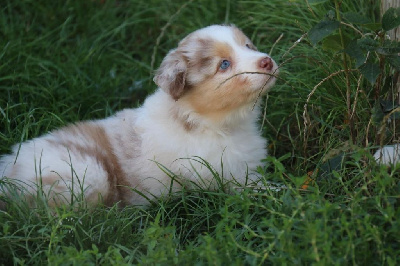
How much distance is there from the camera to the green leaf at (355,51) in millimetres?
3852

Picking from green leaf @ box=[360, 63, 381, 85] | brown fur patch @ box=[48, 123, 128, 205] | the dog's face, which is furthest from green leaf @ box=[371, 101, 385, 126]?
brown fur patch @ box=[48, 123, 128, 205]

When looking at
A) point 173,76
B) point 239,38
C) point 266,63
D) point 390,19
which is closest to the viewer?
point 390,19

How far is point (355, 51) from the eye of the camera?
12.8ft

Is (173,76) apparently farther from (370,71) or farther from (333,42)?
(370,71)

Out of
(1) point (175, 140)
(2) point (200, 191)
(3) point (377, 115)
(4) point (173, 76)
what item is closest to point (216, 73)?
(4) point (173, 76)

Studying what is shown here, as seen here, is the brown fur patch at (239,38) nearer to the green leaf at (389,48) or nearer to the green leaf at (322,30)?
the green leaf at (322,30)

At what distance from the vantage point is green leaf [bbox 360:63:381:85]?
3870 mm

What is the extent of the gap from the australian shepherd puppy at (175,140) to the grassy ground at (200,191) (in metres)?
0.19

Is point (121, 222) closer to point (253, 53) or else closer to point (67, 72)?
point (253, 53)

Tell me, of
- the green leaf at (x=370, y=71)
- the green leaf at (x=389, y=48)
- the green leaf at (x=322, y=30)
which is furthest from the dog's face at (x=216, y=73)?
the green leaf at (x=389, y=48)

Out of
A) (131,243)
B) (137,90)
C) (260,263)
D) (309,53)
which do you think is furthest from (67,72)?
(260,263)

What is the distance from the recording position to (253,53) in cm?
434

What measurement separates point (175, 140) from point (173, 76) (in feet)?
1.39

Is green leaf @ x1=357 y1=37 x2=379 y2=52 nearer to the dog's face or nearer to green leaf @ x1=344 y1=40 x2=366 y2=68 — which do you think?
green leaf @ x1=344 y1=40 x2=366 y2=68
